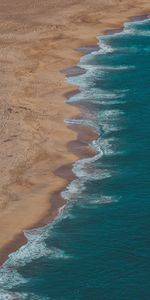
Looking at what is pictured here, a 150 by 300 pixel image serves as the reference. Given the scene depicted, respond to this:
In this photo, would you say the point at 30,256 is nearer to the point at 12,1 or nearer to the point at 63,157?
the point at 63,157

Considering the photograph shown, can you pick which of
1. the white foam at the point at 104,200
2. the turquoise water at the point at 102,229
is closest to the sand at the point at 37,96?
the turquoise water at the point at 102,229

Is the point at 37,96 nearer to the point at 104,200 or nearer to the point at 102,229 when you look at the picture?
the point at 104,200

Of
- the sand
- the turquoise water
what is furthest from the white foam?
the sand

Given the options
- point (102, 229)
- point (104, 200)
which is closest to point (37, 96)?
point (104, 200)

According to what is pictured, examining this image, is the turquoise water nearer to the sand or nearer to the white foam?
the white foam

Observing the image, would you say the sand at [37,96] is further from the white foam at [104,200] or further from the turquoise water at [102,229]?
the white foam at [104,200]
